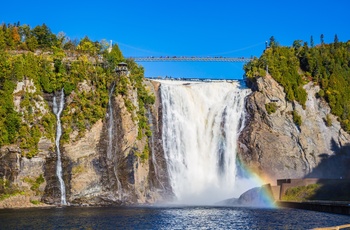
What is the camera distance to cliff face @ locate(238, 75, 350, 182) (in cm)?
8056

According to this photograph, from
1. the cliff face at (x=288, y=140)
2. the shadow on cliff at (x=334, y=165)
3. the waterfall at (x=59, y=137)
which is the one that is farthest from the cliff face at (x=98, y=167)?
the shadow on cliff at (x=334, y=165)

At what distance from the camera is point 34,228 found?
37.4m

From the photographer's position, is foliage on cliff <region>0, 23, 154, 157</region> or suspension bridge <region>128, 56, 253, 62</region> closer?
foliage on cliff <region>0, 23, 154, 157</region>

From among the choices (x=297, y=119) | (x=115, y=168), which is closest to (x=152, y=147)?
(x=115, y=168)

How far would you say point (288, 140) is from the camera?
273ft

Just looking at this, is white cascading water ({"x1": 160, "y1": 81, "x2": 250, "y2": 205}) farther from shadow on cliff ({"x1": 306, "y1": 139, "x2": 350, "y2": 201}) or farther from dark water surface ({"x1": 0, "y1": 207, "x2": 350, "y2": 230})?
dark water surface ({"x1": 0, "y1": 207, "x2": 350, "y2": 230})

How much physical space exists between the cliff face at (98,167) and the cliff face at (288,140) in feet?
52.9

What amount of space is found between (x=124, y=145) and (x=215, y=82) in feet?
98.0

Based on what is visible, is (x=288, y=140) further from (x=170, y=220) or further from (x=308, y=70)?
(x=170, y=220)

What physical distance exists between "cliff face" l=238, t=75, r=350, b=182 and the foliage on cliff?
17652 millimetres

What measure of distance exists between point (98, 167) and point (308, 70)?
47.7 metres

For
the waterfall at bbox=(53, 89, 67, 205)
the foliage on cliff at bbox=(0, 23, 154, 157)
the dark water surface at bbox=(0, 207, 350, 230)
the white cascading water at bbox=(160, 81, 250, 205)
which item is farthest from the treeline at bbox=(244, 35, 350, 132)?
the dark water surface at bbox=(0, 207, 350, 230)

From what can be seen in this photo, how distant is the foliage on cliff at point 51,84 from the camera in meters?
64.8

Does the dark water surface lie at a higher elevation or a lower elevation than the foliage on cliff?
lower
